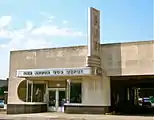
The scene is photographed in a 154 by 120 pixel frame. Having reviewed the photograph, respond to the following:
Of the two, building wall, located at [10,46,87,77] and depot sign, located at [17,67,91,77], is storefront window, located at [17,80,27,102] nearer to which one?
building wall, located at [10,46,87,77]

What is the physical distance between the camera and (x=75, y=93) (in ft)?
97.1

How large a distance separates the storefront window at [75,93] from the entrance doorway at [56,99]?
2.10 metres

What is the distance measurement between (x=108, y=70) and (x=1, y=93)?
1930 inches

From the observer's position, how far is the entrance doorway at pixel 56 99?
31.7 m

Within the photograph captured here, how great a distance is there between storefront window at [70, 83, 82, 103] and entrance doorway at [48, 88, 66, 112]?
2.10m

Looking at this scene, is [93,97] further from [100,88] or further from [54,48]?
[54,48]

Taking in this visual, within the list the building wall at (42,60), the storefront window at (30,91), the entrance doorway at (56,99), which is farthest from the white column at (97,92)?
the storefront window at (30,91)

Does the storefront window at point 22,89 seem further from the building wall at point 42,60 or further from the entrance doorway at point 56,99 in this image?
the entrance doorway at point 56,99

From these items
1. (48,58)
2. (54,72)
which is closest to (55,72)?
(54,72)

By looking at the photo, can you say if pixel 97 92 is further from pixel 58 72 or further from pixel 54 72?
pixel 54 72

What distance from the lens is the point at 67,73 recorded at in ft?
92.9

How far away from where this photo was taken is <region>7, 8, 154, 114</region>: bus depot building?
89.5 ft

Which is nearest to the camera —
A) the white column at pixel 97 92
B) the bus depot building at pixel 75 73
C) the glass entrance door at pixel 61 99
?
the bus depot building at pixel 75 73

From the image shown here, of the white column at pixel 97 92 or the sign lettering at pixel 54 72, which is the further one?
the white column at pixel 97 92
